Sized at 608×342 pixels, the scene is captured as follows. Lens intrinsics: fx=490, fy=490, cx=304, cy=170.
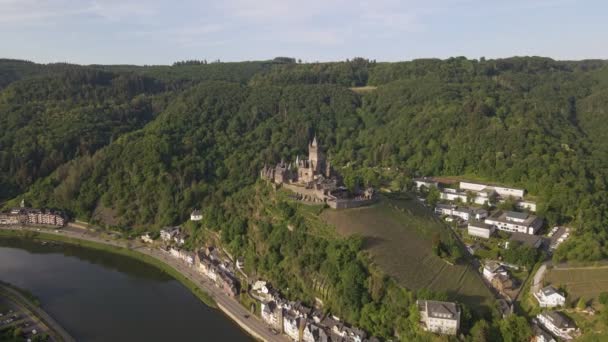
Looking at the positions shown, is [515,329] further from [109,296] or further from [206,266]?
[109,296]

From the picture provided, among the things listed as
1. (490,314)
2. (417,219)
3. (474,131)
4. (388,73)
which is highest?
(388,73)

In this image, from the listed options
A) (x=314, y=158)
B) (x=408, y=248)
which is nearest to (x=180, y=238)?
(x=314, y=158)

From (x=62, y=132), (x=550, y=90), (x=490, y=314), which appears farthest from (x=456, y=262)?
(x=550, y=90)

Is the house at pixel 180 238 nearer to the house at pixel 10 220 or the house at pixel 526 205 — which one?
the house at pixel 10 220

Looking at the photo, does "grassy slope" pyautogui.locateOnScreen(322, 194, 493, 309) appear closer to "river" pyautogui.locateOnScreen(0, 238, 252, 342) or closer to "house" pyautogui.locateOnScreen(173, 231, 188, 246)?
"river" pyautogui.locateOnScreen(0, 238, 252, 342)

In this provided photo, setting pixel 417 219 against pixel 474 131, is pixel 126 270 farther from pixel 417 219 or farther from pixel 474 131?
pixel 474 131

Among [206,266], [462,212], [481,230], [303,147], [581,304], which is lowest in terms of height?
[206,266]

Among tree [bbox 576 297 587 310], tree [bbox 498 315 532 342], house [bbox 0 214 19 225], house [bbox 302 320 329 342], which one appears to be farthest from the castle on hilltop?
house [bbox 0 214 19 225]
